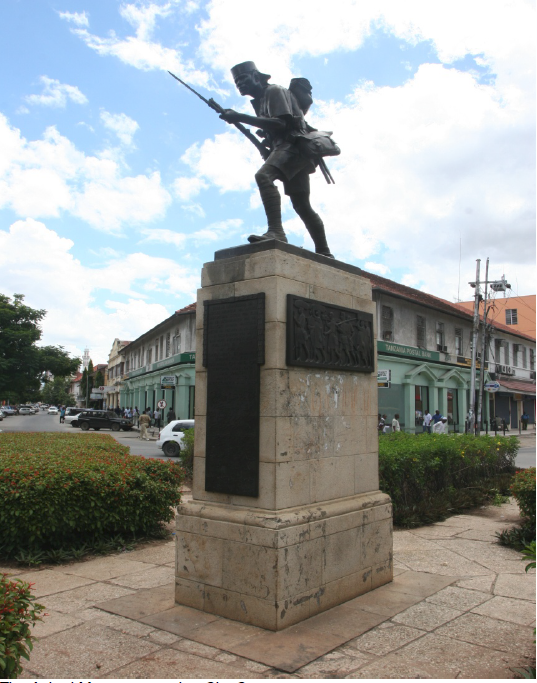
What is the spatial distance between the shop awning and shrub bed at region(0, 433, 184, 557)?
3806cm

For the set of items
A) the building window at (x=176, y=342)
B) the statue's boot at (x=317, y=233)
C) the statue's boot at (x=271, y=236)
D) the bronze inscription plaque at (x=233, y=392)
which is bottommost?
the bronze inscription plaque at (x=233, y=392)

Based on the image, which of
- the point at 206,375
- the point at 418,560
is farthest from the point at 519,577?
the point at 206,375

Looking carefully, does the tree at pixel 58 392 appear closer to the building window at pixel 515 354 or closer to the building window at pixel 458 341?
the building window at pixel 515 354

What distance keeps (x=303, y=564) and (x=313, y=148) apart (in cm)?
391

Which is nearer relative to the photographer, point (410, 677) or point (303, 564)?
point (410, 677)

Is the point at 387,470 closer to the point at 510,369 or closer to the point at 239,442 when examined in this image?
the point at 239,442

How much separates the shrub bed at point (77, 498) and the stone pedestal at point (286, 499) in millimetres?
2160

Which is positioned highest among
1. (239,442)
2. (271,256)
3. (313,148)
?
(313,148)

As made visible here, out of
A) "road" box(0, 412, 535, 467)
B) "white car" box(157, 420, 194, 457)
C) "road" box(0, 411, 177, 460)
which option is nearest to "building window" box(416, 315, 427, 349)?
"road" box(0, 412, 535, 467)

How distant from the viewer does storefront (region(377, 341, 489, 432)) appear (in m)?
31.6

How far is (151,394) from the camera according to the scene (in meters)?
48.5

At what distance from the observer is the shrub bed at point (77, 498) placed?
6.37 m

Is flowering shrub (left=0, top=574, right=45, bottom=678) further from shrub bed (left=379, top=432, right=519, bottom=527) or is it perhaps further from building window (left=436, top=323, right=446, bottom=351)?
building window (left=436, top=323, right=446, bottom=351)

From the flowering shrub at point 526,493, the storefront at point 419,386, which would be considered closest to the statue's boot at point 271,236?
the flowering shrub at point 526,493
